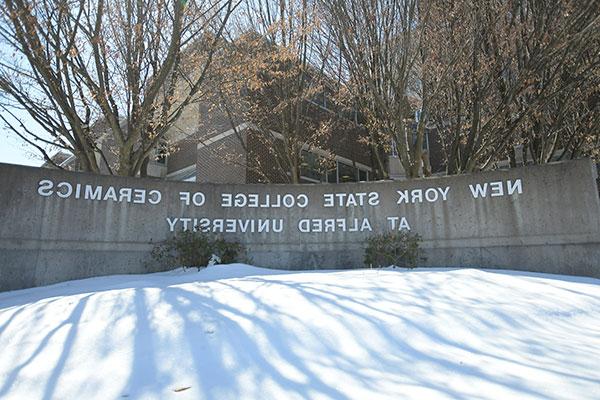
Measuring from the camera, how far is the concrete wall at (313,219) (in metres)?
8.02

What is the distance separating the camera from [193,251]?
8.64m

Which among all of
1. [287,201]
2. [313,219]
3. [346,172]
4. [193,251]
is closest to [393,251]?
[313,219]

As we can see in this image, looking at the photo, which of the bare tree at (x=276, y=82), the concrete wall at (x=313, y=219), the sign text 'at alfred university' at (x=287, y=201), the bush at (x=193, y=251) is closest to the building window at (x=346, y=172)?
the bare tree at (x=276, y=82)

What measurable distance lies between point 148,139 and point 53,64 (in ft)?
8.63

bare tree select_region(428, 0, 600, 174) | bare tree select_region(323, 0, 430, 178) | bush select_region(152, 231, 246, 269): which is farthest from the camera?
bare tree select_region(323, 0, 430, 178)

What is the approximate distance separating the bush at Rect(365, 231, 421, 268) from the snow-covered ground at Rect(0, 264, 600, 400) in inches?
91.4

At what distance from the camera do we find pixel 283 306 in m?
5.04

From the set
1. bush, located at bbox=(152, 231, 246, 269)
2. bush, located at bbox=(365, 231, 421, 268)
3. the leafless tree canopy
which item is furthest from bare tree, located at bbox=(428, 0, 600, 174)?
bush, located at bbox=(152, 231, 246, 269)

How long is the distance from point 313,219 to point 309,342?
571 cm

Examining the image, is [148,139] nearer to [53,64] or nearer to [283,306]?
[53,64]

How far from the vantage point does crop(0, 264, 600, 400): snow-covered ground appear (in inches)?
122

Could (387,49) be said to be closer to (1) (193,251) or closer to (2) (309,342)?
(1) (193,251)

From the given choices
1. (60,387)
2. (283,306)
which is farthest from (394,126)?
(60,387)

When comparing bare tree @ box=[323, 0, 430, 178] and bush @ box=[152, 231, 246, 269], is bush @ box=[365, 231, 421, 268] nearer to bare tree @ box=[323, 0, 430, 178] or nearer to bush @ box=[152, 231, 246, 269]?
bush @ box=[152, 231, 246, 269]
